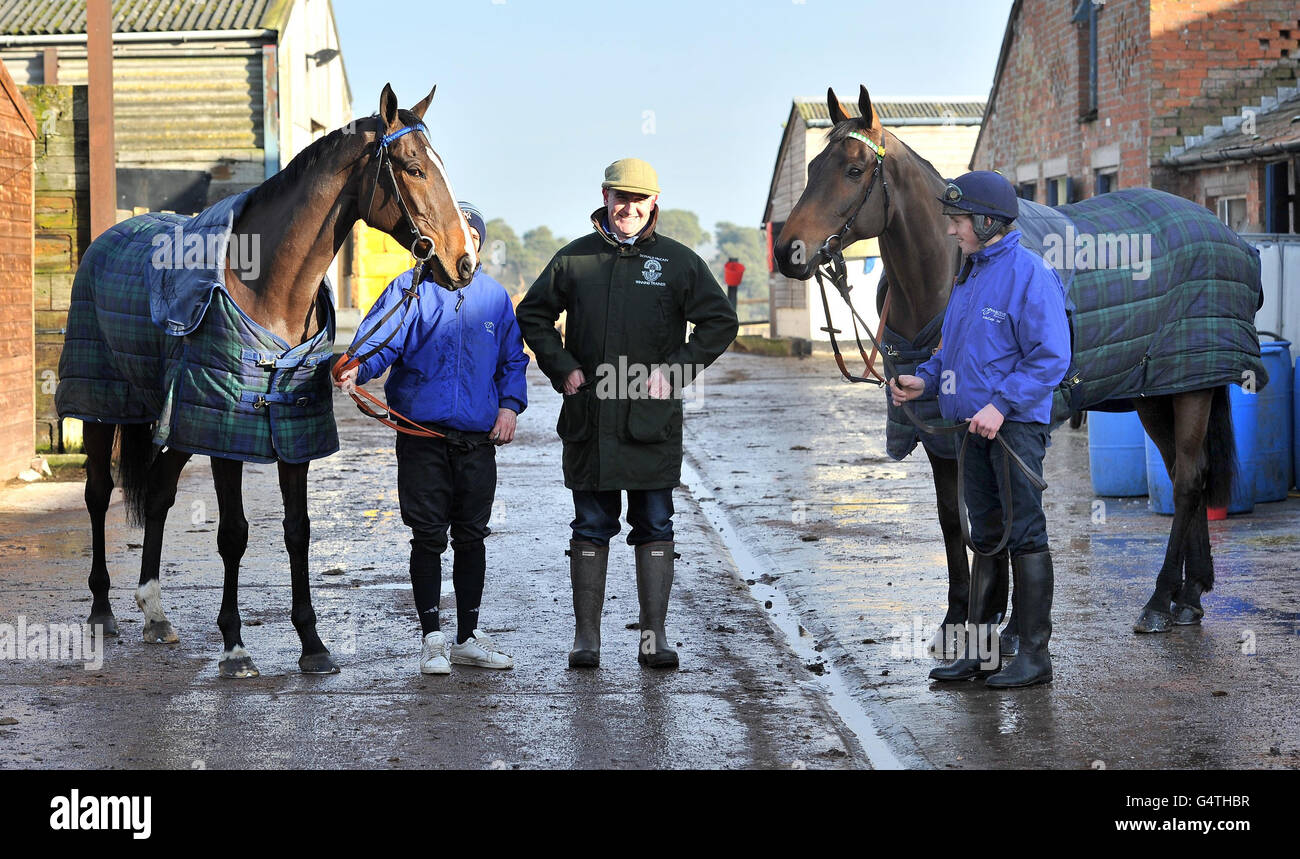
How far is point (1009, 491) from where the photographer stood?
550 centimetres

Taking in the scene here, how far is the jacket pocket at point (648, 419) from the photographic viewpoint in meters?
5.80

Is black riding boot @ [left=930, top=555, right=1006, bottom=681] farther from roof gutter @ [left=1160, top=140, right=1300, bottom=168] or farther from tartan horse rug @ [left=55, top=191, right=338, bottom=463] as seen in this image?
roof gutter @ [left=1160, top=140, right=1300, bottom=168]

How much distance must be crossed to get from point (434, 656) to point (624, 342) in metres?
1.49

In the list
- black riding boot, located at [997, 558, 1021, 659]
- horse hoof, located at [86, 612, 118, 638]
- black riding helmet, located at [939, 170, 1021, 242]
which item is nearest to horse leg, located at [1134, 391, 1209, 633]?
black riding boot, located at [997, 558, 1021, 659]

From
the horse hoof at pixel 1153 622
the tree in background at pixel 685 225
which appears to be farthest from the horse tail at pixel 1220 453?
the tree in background at pixel 685 225

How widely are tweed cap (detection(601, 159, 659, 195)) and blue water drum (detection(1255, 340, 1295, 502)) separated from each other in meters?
5.78

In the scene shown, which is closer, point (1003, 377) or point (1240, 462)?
point (1003, 377)

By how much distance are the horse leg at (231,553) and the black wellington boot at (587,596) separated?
51.9 inches

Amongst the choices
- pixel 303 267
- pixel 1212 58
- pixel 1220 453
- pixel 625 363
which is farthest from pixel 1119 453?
pixel 1212 58

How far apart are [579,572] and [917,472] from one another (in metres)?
6.30

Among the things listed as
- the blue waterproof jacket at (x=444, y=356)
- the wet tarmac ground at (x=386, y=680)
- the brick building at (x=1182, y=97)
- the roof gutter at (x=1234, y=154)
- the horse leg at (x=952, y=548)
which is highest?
the brick building at (x=1182, y=97)

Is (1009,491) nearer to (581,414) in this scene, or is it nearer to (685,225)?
(581,414)

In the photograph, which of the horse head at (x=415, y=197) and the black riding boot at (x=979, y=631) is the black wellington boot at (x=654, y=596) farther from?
the horse head at (x=415, y=197)

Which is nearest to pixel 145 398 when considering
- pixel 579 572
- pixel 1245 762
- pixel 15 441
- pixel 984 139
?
pixel 579 572
